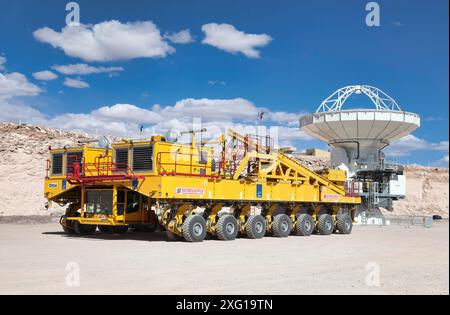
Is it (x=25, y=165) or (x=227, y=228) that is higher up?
(x=25, y=165)

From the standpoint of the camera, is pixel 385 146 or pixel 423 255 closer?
pixel 423 255

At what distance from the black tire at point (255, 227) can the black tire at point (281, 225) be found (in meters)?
0.76

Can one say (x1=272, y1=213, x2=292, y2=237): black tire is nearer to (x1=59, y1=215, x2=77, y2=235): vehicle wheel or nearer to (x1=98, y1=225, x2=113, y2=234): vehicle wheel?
(x1=98, y1=225, x2=113, y2=234): vehicle wheel

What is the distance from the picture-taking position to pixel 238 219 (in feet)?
82.8

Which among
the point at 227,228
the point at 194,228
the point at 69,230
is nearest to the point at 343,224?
the point at 227,228

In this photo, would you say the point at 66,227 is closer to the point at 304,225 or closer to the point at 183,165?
the point at 183,165

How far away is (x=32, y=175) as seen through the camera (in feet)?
189

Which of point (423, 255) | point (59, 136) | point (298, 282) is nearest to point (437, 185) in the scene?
point (59, 136)

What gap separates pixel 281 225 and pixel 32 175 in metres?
38.2

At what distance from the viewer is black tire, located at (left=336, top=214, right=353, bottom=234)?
30.7 m

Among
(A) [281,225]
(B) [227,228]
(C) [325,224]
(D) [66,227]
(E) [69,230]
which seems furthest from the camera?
(C) [325,224]
